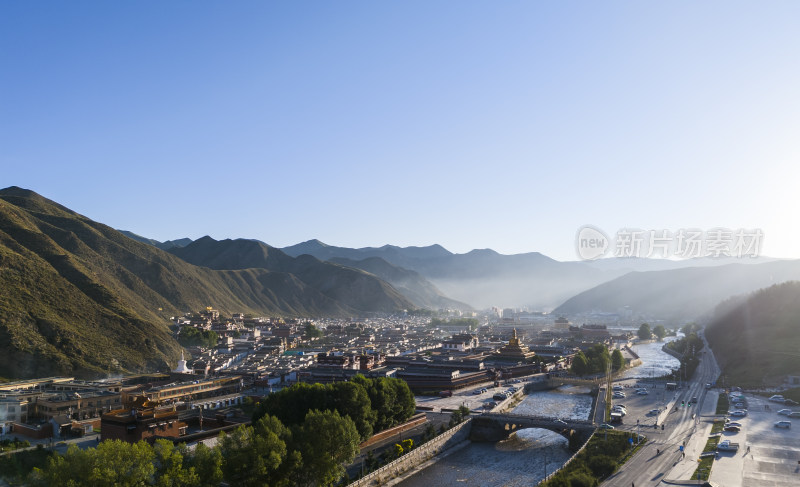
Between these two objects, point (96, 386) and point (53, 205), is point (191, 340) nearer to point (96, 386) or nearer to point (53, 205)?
point (96, 386)

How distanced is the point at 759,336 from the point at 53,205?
180 meters

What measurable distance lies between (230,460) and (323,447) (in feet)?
21.5

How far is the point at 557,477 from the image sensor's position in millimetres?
36625

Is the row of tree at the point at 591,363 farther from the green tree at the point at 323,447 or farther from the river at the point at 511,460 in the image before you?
the green tree at the point at 323,447

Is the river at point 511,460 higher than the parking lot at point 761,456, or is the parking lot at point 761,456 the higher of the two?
the parking lot at point 761,456

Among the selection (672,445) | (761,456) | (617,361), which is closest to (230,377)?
(672,445)

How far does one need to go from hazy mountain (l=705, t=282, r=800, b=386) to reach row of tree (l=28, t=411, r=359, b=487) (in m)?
66.4

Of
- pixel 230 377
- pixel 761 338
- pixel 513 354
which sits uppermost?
pixel 761 338

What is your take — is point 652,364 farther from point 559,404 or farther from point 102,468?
point 102,468

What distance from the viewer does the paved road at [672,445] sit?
3731 centimetres

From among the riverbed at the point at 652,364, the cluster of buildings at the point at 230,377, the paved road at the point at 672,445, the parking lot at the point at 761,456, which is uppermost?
the parking lot at the point at 761,456

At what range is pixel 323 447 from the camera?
3531 cm

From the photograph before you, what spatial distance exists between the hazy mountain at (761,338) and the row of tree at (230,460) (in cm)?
6636

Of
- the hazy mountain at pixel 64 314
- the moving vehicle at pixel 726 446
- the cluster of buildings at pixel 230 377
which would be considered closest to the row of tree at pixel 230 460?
the cluster of buildings at pixel 230 377
